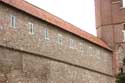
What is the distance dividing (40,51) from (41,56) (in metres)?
0.35

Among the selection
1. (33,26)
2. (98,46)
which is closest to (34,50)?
(33,26)

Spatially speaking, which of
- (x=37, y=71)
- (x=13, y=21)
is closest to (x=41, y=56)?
(x=37, y=71)

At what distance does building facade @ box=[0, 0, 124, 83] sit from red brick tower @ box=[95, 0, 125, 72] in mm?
4401

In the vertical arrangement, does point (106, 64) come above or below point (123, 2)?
below

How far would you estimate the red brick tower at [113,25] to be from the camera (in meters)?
44.9

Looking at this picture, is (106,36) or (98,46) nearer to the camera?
(98,46)

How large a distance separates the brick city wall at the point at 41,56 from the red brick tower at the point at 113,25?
17.9ft

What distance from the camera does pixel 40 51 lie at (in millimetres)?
28500

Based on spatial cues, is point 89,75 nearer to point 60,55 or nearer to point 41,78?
point 60,55

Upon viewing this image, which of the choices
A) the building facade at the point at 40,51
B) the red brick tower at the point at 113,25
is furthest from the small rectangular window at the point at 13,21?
the red brick tower at the point at 113,25

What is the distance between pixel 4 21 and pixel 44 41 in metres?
5.49

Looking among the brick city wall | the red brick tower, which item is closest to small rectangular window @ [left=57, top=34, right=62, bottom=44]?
the brick city wall

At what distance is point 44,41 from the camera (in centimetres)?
2939

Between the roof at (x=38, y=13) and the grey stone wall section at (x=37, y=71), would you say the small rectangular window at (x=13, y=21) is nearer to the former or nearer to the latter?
the roof at (x=38, y=13)
